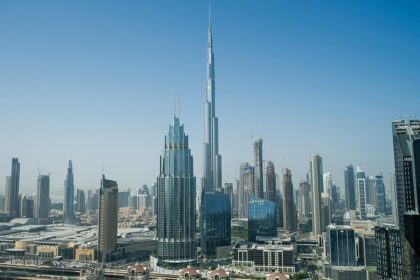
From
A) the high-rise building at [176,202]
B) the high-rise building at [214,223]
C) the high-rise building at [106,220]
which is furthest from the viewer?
the high-rise building at [214,223]

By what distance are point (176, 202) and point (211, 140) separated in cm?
1601

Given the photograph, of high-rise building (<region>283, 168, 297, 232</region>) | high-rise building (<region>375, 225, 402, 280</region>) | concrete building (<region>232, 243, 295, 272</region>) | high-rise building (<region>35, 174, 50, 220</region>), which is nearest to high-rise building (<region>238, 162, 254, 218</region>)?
high-rise building (<region>283, 168, 297, 232</region>)

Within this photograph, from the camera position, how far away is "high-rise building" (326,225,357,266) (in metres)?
14.2

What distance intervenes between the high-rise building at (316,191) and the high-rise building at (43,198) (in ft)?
60.3

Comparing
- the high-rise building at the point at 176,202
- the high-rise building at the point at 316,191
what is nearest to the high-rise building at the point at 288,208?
the high-rise building at the point at 316,191

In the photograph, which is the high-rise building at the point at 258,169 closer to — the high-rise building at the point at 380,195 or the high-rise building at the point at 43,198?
the high-rise building at the point at 380,195

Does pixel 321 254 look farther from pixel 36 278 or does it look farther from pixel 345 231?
pixel 36 278

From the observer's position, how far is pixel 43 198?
29281 millimetres

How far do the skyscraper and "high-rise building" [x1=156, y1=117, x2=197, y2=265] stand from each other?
13470 mm

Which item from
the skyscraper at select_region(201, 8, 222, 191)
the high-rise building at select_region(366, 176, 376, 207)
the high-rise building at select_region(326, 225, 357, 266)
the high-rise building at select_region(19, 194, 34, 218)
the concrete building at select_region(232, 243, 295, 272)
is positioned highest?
the skyscraper at select_region(201, 8, 222, 191)

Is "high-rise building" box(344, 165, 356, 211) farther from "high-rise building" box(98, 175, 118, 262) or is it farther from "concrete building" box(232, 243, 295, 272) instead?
"high-rise building" box(98, 175, 118, 262)

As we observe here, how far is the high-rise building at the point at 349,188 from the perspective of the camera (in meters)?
30.3

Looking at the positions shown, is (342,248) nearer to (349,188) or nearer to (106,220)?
(106,220)

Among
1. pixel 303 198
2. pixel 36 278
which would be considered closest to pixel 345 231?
pixel 36 278
